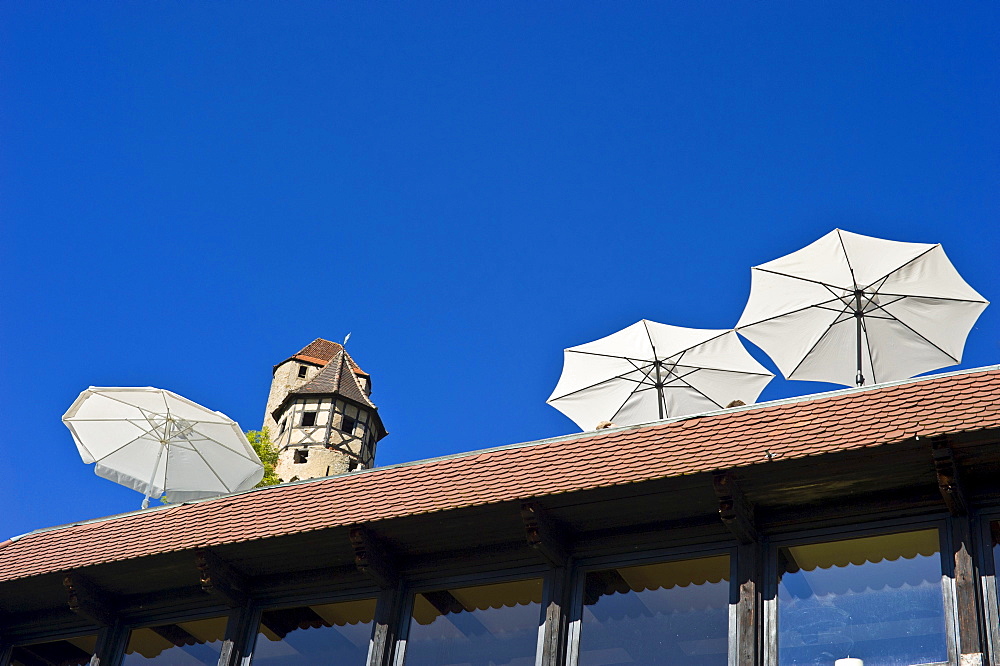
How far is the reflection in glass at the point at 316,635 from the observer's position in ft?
35.5

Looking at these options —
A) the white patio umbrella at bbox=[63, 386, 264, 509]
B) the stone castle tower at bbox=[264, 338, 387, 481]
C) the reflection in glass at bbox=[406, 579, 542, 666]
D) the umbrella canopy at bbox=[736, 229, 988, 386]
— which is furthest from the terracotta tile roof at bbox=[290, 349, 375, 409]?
the reflection in glass at bbox=[406, 579, 542, 666]

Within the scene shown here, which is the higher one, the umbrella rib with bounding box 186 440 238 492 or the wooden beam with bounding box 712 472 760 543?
the umbrella rib with bounding box 186 440 238 492

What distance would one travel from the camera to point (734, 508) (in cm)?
952

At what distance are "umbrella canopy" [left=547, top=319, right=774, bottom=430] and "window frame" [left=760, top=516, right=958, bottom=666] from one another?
407 inches

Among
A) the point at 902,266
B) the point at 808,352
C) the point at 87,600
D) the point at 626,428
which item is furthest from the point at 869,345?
A: the point at 87,600

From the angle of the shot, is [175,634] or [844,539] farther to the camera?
[175,634]

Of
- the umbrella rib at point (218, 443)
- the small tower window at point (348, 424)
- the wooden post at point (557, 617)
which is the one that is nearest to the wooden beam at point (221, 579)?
the wooden post at point (557, 617)

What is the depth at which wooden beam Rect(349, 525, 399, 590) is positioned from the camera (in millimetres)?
10672

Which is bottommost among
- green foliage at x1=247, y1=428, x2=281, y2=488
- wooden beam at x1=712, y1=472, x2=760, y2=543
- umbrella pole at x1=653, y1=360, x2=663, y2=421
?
wooden beam at x1=712, y1=472, x2=760, y2=543

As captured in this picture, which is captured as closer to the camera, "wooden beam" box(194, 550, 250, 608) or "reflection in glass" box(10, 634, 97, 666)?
"wooden beam" box(194, 550, 250, 608)

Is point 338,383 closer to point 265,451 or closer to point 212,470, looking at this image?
point 265,451

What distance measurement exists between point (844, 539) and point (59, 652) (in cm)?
758

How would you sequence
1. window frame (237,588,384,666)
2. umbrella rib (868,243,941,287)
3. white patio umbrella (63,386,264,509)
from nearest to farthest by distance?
window frame (237,588,384,666) < white patio umbrella (63,386,264,509) < umbrella rib (868,243,941,287)

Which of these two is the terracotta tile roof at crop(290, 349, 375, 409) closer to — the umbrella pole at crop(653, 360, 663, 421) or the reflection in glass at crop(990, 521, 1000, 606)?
the umbrella pole at crop(653, 360, 663, 421)
